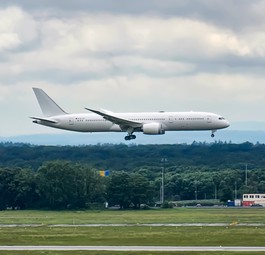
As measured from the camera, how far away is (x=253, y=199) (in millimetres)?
154250

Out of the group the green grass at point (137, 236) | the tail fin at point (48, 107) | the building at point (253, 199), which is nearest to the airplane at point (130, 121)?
the tail fin at point (48, 107)

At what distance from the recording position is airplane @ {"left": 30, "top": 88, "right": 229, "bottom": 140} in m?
115

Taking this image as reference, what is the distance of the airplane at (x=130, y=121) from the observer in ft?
377

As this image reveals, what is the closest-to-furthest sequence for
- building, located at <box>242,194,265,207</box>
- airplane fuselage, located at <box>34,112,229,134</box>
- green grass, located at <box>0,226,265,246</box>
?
green grass, located at <box>0,226,265,246</box> → airplane fuselage, located at <box>34,112,229,134</box> → building, located at <box>242,194,265,207</box>

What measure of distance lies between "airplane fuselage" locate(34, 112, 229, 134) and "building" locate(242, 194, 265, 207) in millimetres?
34115

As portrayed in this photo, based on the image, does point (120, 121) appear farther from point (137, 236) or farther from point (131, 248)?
point (131, 248)

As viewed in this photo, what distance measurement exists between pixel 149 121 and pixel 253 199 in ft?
134

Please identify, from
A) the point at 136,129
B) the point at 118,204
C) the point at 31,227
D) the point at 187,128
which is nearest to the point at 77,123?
the point at 136,129

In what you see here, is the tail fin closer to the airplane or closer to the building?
the airplane

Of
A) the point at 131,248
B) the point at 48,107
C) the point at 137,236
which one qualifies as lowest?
the point at 131,248

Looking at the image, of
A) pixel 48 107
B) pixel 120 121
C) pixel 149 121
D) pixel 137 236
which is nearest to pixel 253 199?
pixel 48 107

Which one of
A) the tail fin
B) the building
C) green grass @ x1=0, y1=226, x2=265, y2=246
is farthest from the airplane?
the building

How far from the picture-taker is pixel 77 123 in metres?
123

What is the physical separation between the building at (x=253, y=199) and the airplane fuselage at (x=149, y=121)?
3412 centimetres
